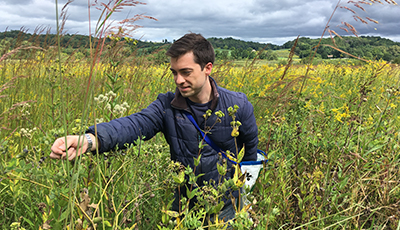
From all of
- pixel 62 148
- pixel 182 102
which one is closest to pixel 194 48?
pixel 182 102

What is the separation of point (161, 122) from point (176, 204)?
0.73m

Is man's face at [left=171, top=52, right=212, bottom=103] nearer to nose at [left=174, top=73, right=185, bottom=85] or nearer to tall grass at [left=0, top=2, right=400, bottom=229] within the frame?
nose at [left=174, top=73, right=185, bottom=85]

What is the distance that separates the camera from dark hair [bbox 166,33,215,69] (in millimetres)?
2049

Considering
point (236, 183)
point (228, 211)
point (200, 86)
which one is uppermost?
point (200, 86)

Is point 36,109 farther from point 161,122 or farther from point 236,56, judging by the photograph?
point 236,56

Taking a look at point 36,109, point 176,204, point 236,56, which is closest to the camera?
point 176,204

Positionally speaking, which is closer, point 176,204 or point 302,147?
point 176,204

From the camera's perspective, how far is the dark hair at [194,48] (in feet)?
6.72

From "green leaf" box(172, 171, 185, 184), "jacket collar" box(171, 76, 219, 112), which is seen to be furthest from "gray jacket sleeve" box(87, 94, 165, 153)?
"green leaf" box(172, 171, 185, 184)

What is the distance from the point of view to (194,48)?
2098 mm

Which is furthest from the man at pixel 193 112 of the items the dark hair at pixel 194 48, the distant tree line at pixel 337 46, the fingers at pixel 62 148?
the distant tree line at pixel 337 46

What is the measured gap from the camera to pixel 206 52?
221cm

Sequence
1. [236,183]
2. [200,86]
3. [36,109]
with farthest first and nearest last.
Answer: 1. [36,109]
2. [200,86]
3. [236,183]

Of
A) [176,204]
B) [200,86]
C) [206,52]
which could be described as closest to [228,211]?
[176,204]
